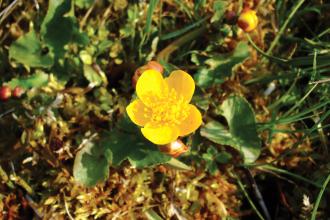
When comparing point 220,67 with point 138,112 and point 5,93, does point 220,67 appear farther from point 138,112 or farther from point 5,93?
point 5,93

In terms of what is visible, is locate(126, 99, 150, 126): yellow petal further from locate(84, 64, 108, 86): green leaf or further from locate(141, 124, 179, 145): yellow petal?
locate(84, 64, 108, 86): green leaf

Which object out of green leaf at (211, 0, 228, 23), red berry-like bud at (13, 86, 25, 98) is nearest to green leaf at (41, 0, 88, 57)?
red berry-like bud at (13, 86, 25, 98)

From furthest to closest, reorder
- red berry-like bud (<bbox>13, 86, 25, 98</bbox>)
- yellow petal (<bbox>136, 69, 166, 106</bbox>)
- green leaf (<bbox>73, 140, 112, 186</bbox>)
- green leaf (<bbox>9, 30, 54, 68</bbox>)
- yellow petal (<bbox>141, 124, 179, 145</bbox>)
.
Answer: green leaf (<bbox>9, 30, 54, 68</bbox>) → red berry-like bud (<bbox>13, 86, 25, 98</bbox>) → green leaf (<bbox>73, 140, 112, 186</bbox>) → yellow petal (<bbox>136, 69, 166, 106</bbox>) → yellow petal (<bbox>141, 124, 179, 145</bbox>)

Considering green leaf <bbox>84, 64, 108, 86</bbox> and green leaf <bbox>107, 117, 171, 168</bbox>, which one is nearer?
green leaf <bbox>107, 117, 171, 168</bbox>

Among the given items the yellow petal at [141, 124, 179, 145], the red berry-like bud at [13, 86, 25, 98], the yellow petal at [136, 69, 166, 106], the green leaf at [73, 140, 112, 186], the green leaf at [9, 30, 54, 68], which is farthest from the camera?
the green leaf at [9, 30, 54, 68]

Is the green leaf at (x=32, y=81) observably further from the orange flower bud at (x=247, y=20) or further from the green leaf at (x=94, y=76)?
Result: the orange flower bud at (x=247, y=20)

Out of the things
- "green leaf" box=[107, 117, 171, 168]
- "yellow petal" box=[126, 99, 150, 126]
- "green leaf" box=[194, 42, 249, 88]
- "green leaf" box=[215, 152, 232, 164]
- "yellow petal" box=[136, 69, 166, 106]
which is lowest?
"green leaf" box=[215, 152, 232, 164]

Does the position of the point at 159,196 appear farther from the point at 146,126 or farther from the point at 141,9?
the point at 141,9
